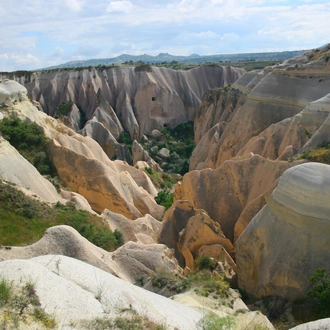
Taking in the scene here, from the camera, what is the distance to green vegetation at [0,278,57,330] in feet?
15.1

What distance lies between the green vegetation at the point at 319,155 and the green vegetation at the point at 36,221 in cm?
727

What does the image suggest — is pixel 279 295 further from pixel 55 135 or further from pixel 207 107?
pixel 207 107

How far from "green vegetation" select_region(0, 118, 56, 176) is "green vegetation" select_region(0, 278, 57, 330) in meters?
14.3

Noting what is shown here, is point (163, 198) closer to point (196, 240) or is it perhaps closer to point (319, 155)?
point (196, 240)

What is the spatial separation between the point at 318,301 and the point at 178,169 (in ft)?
93.0

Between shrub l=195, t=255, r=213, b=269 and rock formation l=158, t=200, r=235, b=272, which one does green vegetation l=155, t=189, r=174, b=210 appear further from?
shrub l=195, t=255, r=213, b=269

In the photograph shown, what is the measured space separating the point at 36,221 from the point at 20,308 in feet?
24.7

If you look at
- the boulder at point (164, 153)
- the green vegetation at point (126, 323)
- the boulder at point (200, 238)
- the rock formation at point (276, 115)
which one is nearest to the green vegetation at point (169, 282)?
the boulder at point (200, 238)

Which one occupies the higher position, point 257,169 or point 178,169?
point 257,169

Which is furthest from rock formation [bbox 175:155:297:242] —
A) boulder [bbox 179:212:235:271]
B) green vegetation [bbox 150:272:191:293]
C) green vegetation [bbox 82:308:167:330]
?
green vegetation [bbox 82:308:167:330]

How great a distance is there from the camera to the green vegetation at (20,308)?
4613 mm

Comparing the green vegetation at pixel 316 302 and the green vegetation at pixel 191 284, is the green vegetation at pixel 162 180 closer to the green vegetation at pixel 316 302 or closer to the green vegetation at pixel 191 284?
the green vegetation at pixel 191 284

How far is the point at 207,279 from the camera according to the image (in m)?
9.86

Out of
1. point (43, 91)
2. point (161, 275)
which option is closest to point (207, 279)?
point (161, 275)
